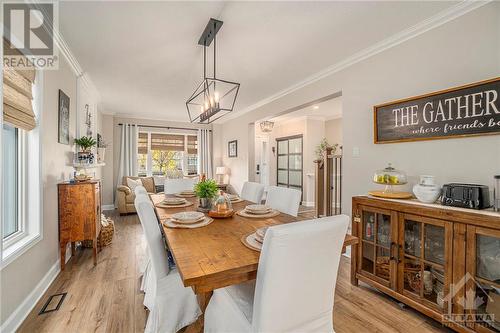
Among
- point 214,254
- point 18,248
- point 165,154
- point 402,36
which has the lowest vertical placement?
point 18,248

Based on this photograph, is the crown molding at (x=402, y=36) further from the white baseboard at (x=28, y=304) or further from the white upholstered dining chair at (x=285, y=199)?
the white baseboard at (x=28, y=304)

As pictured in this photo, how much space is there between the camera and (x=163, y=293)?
159 centimetres

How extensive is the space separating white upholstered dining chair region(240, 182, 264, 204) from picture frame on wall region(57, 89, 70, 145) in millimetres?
2254

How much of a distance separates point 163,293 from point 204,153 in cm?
573

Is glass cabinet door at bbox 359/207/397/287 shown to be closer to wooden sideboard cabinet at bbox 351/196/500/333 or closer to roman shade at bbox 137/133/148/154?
wooden sideboard cabinet at bbox 351/196/500/333

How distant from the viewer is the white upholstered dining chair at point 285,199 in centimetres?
239

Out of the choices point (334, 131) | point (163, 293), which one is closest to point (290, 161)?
point (334, 131)

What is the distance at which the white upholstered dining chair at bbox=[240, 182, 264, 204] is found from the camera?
9.80ft

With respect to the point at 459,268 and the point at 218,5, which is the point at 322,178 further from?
the point at 218,5

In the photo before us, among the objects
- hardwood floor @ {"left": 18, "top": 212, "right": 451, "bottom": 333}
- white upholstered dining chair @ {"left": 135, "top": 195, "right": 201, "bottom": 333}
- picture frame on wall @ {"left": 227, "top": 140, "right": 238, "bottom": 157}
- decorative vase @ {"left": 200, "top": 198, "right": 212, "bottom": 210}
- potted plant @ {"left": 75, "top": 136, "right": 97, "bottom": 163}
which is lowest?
hardwood floor @ {"left": 18, "top": 212, "right": 451, "bottom": 333}

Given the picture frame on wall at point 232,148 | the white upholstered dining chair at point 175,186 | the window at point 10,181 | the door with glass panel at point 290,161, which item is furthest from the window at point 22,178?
the door with glass panel at point 290,161

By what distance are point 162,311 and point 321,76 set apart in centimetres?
327

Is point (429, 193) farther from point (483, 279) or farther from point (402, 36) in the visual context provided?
point (402, 36)

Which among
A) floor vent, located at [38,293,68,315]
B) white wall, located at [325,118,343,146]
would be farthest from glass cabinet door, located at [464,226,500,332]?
white wall, located at [325,118,343,146]
